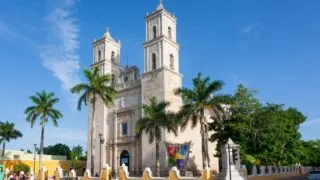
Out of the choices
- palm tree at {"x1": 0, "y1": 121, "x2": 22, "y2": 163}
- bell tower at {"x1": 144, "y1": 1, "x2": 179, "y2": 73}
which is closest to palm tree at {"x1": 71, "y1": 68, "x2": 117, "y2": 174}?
bell tower at {"x1": 144, "y1": 1, "x2": 179, "y2": 73}

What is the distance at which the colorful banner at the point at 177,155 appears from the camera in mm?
41263

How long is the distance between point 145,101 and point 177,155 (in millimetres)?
8121

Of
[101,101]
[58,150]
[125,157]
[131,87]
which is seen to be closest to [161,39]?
[131,87]

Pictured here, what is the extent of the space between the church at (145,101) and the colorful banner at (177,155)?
1.71ft

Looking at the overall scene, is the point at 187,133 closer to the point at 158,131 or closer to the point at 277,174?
the point at 158,131

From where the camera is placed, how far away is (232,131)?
33938 millimetres

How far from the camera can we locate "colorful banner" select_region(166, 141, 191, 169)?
41263mm

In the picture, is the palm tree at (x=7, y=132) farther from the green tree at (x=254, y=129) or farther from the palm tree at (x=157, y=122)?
the green tree at (x=254, y=129)

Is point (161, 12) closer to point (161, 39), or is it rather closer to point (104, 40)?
point (161, 39)

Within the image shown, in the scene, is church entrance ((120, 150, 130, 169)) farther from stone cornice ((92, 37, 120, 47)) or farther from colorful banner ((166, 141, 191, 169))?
stone cornice ((92, 37, 120, 47))

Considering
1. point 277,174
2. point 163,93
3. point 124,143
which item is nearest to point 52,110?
point 124,143

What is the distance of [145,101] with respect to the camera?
45.3m

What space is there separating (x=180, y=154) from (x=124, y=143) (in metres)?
8.92

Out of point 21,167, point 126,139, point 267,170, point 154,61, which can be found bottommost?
point 21,167
